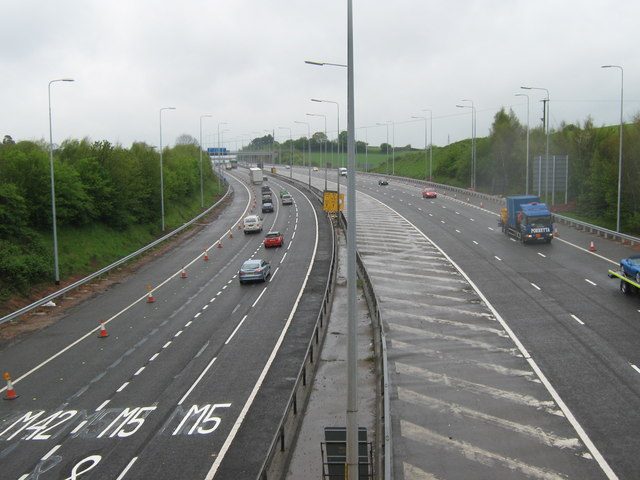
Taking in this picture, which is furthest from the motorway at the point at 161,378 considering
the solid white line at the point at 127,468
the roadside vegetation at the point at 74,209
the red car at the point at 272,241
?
the red car at the point at 272,241

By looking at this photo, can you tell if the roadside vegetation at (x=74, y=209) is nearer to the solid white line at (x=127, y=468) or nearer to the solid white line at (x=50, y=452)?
the solid white line at (x=50, y=452)

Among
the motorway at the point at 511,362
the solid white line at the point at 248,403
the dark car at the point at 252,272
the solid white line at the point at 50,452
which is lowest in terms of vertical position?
the solid white line at the point at 50,452

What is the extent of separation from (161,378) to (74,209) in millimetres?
28119

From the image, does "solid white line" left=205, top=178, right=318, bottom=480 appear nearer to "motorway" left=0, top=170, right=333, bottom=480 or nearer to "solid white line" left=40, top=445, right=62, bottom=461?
"motorway" left=0, top=170, right=333, bottom=480

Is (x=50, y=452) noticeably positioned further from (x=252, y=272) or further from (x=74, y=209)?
(x=74, y=209)

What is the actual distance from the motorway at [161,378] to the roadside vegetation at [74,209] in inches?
171

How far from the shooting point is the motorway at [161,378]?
1443 centimetres

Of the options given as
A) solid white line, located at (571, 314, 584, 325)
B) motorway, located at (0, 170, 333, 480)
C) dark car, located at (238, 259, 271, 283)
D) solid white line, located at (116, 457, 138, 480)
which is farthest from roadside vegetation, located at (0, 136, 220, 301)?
solid white line, located at (571, 314, 584, 325)

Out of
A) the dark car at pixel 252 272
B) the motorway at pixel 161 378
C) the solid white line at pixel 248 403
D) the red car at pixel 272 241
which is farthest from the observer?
the red car at pixel 272 241

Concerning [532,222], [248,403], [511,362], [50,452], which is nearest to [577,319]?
[511,362]

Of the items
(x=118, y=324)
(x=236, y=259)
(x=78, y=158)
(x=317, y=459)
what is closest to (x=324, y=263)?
(x=236, y=259)

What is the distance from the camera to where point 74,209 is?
146 feet

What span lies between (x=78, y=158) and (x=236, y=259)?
1705cm

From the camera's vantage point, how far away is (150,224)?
56.4 meters
